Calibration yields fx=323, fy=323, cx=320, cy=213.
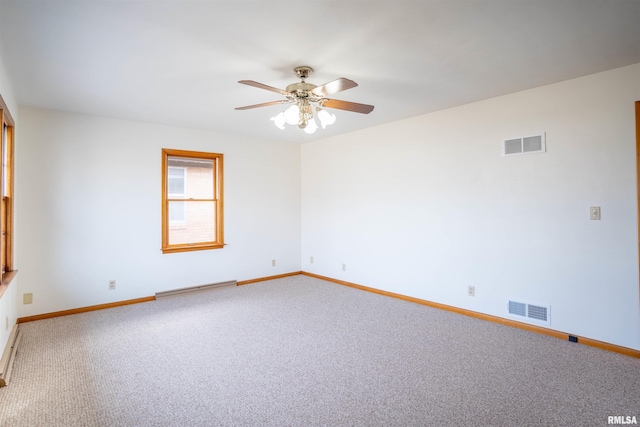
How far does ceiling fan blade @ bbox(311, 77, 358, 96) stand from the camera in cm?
225

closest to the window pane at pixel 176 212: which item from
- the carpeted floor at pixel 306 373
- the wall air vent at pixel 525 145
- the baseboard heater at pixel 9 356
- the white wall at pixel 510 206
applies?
the carpeted floor at pixel 306 373

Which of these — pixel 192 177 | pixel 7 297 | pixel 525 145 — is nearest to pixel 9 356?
pixel 7 297

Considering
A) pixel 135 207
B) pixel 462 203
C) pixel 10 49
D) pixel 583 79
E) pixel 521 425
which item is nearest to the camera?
pixel 521 425

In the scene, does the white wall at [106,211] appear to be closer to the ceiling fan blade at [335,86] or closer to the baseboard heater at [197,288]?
the baseboard heater at [197,288]

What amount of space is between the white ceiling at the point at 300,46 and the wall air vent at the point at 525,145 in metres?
0.52

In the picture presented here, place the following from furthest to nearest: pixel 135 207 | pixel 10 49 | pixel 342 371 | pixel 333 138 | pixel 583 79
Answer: pixel 333 138 → pixel 135 207 → pixel 583 79 → pixel 342 371 → pixel 10 49

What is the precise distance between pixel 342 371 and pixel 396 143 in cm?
317

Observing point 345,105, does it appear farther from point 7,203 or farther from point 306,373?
point 7,203

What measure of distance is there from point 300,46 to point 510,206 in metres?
2.75

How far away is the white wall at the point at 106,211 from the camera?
380cm

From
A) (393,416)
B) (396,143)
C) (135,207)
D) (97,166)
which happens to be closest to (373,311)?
(393,416)

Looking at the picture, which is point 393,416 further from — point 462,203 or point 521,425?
point 462,203

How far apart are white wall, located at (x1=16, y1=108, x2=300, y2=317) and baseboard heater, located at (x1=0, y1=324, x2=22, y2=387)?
2.33 feet

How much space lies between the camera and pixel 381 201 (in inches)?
190
